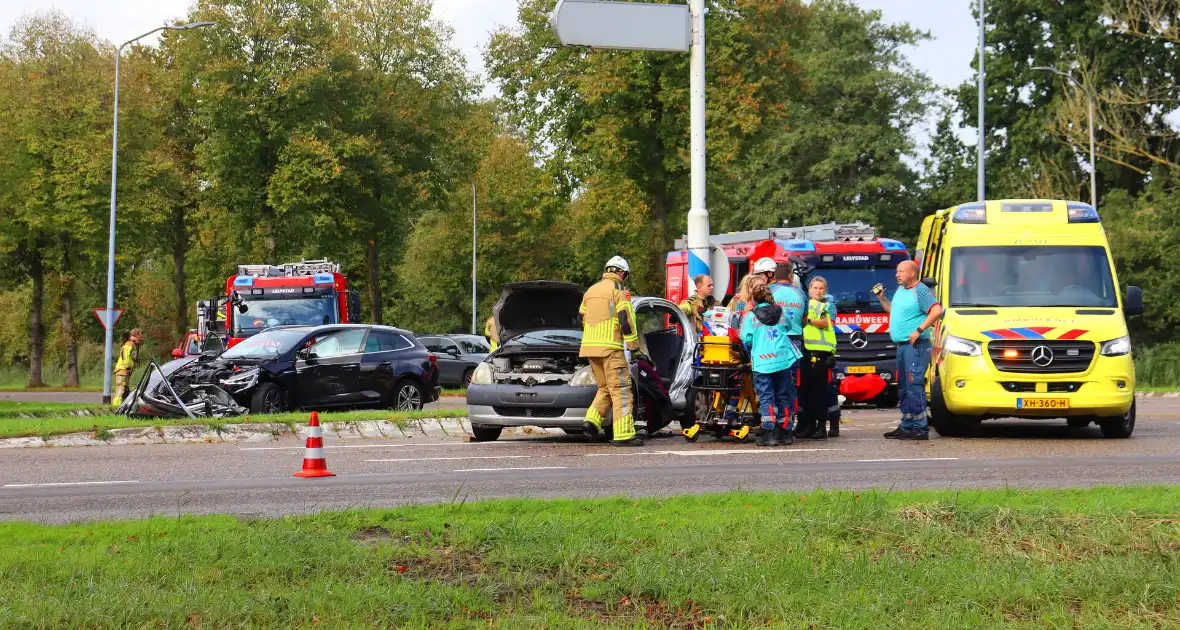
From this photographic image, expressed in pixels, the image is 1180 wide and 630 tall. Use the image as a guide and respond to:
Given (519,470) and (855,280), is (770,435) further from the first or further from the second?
(855,280)

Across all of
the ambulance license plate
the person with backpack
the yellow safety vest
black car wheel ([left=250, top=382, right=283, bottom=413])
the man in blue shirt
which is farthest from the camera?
the yellow safety vest

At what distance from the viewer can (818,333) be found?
15.1 meters

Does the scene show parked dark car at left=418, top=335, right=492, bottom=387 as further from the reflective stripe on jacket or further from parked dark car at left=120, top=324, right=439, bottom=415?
the reflective stripe on jacket

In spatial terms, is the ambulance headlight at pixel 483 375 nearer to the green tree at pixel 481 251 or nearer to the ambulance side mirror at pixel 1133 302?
the ambulance side mirror at pixel 1133 302

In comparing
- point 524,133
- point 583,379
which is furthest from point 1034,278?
point 524,133

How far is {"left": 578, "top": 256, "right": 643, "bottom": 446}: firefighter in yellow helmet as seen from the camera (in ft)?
48.0

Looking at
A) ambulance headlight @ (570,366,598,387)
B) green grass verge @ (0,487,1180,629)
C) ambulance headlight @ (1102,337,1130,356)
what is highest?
ambulance headlight @ (1102,337,1130,356)

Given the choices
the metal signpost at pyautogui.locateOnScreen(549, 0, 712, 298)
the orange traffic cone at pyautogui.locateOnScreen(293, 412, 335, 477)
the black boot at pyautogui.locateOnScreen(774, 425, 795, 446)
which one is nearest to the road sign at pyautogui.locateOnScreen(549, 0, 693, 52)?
the metal signpost at pyautogui.locateOnScreen(549, 0, 712, 298)

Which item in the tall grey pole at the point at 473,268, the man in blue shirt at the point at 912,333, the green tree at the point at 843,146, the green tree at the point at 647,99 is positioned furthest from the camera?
the tall grey pole at the point at 473,268

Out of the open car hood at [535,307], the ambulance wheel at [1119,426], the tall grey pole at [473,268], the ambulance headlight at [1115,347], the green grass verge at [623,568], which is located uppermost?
the tall grey pole at [473,268]

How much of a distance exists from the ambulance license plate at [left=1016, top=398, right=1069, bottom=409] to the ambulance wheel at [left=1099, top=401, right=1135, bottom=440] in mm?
925

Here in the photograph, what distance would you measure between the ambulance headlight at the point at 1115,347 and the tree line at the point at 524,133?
74.0 ft

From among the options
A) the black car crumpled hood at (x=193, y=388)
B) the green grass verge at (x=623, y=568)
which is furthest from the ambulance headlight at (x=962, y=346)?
the black car crumpled hood at (x=193, y=388)

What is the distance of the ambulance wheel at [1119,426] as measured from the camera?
1559 centimetres
